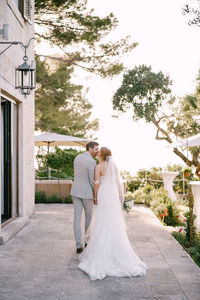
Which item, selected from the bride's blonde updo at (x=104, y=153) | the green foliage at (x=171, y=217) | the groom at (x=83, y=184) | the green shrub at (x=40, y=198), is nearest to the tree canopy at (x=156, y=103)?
the green shrub at (x=40, y=198)

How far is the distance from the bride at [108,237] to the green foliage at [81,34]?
10780 millimetres

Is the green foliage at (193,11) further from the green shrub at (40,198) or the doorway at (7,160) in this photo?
the green shrub at (40,198)

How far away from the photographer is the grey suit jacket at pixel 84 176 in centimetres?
673

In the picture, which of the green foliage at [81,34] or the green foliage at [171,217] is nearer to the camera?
the green foliage at [171,217]

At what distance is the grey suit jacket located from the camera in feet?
22.1

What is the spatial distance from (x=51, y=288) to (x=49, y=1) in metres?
12.9

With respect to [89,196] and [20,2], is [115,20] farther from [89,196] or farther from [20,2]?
[89,196]

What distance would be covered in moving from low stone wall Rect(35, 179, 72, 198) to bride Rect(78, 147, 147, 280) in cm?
834

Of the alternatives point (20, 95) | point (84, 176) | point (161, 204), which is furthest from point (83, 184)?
point (161, 204)

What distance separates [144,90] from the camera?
20.9 metres

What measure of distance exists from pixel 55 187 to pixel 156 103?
851 centimetres

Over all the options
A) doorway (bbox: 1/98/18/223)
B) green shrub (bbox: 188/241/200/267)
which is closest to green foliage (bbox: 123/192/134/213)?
green shrub (bbox: 188/241/200/267)

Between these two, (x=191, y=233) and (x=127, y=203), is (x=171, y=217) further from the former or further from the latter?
(x=191, y=233)

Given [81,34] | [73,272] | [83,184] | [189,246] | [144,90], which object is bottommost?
[189,246]
